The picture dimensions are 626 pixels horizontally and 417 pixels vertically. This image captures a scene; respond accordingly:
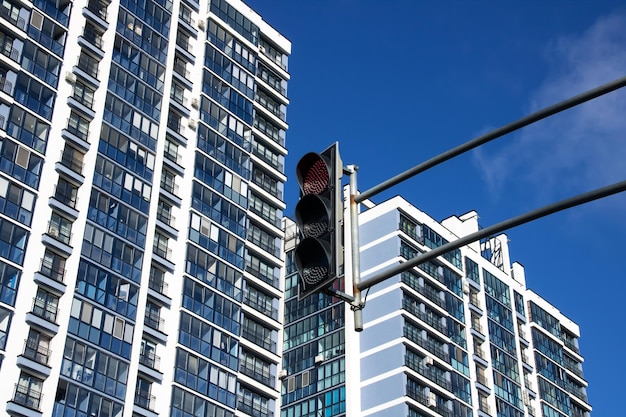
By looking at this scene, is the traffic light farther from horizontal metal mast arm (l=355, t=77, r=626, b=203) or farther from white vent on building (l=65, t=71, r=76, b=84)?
white vent on building (l=65, t=71, r=76, b=84)

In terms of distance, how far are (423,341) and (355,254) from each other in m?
74.3

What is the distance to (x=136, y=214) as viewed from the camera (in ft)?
206

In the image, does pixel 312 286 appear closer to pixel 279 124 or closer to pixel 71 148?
pixel 71 148

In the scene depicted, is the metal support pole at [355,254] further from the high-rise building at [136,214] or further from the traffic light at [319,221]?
the high-rise building at [136,214]

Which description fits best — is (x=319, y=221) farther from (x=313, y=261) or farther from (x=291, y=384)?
(x=291, y=384)

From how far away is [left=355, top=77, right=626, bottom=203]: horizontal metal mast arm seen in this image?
8.56 metres

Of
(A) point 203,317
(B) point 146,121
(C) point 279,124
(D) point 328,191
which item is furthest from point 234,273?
(D) point 328,191

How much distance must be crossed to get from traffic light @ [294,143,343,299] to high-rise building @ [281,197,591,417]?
228ft

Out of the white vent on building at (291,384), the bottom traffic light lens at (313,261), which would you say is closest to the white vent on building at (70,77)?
the white vent on building at (291,384)

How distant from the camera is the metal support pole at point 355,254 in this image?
30.5 ft

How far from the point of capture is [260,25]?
82.9 meters

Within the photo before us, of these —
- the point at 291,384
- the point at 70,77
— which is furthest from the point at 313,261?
the point at 291,384

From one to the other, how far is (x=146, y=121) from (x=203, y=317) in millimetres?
13272

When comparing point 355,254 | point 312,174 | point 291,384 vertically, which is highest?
point 291,384
